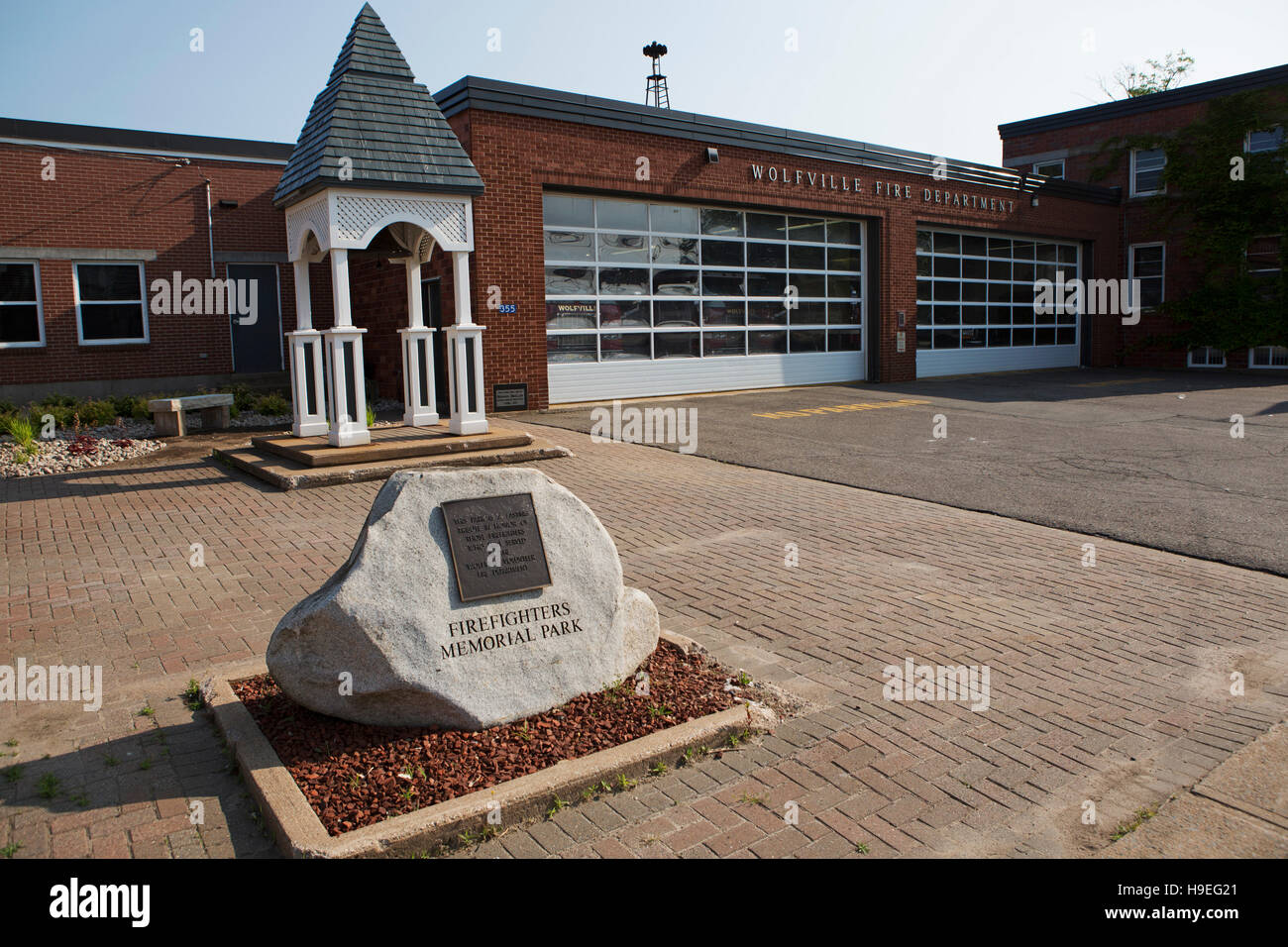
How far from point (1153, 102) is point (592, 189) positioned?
887 inches

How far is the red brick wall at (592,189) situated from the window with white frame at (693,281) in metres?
0.48

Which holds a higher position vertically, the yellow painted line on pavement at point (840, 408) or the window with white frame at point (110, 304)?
the window with white frame at point (110, 304)

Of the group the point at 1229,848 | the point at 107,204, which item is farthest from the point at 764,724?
the point at 107,204

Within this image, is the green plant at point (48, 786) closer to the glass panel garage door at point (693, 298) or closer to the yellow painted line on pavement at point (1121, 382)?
the glass panel garage door at point (693, 298)

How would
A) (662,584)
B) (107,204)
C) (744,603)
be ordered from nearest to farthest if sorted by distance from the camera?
(744,603) < (662,584) < (107,204)

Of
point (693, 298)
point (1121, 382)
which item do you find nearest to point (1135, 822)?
point (693, 298)

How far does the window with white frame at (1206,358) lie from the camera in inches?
1156

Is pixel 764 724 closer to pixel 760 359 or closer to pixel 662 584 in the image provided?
pixel 662 584

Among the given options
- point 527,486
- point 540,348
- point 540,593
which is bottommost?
point 540,593

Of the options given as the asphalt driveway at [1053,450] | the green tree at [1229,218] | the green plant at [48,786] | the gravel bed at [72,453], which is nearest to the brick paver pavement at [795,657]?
the green plant at [48,786]

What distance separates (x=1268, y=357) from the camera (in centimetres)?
2839

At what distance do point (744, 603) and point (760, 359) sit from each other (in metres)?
14.8

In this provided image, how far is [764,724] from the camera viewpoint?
4.61 metres
